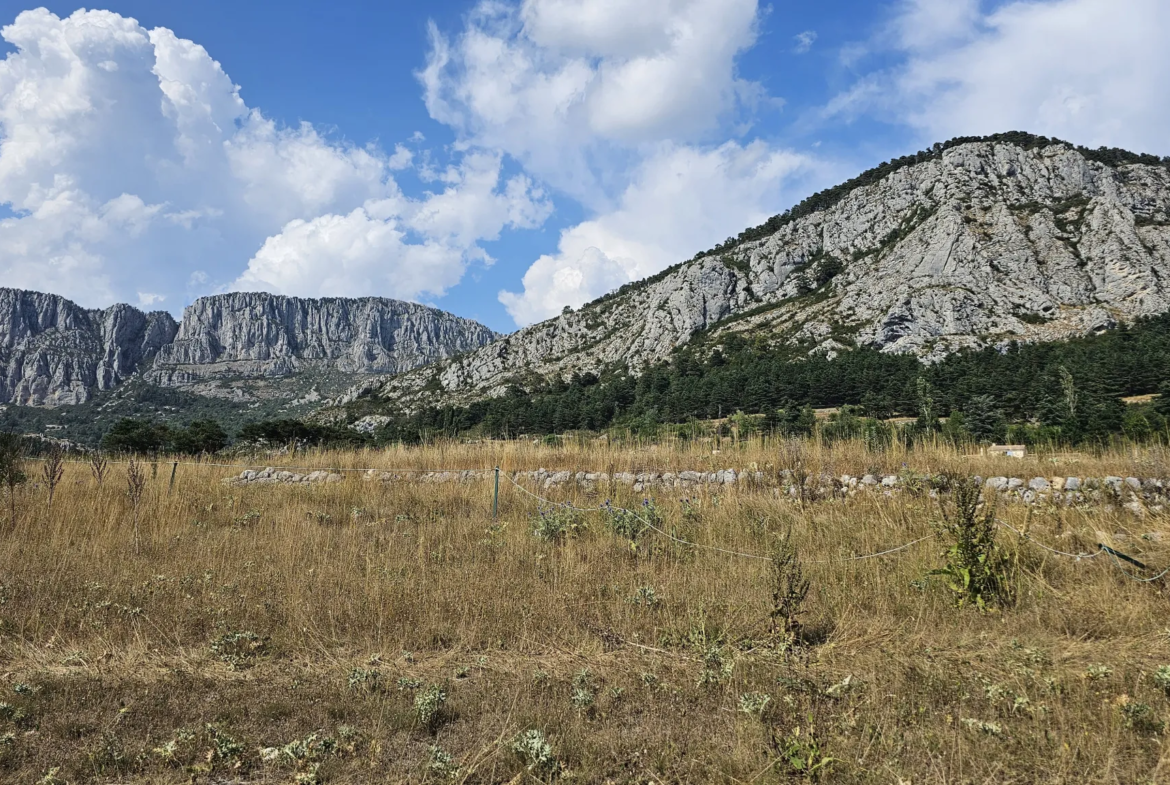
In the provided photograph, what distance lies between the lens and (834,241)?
357 ft

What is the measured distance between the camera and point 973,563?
195 inches

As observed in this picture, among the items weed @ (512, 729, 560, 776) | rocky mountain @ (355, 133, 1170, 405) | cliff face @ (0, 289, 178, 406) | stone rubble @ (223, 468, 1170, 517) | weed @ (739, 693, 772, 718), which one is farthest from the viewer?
cliff face @ (0, 289, 178, 406)

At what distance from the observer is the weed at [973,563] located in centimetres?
492

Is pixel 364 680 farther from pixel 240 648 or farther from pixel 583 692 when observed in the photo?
pixel 583 692

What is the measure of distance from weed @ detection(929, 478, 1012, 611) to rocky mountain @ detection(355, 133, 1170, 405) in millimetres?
77721

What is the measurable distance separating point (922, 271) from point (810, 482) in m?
91.4

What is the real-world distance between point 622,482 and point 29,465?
14.8m

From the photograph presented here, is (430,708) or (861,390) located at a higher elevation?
(861,390)

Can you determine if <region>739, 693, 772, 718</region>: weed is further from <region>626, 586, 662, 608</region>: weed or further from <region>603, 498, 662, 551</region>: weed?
<region>603, 498, 662, 551</region>: weed

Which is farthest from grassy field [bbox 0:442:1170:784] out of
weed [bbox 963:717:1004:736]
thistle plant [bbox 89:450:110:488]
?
thistle plant [bbox 89:450:110:488]

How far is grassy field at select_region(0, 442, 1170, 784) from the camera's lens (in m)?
2.77

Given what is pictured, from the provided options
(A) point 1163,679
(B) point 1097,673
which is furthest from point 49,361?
(A) point 1163,679

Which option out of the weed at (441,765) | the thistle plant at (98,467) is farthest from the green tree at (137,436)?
the weed at (441,765)

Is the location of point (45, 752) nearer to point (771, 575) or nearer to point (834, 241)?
point (771, 575)
